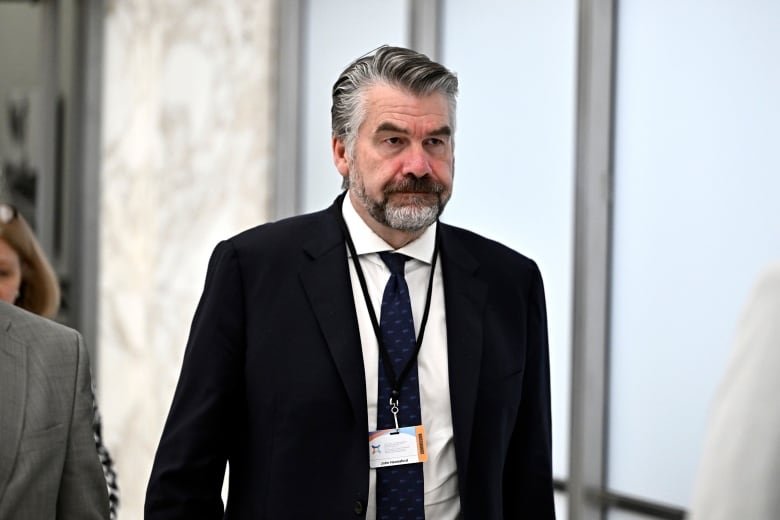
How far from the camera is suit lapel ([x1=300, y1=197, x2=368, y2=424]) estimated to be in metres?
2.96

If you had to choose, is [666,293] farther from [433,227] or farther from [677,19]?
[433,227]

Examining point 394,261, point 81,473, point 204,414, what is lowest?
point 81,473

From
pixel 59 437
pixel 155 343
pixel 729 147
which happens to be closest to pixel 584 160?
pixel 729 147

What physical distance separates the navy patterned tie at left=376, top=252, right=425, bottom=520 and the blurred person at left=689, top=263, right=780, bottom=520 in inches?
56.8

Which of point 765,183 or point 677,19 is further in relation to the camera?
point 677,19

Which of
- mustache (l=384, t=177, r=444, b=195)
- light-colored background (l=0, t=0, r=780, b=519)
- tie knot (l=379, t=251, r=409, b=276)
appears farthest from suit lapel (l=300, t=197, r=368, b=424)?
light-colored background (l=0, t=0, r=780, b=519)

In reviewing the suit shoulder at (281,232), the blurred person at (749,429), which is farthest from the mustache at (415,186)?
the blurred person at (749,429)

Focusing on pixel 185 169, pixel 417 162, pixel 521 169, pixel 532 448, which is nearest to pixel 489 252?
pixel 417 162

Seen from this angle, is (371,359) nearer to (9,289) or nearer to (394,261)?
(394,261)

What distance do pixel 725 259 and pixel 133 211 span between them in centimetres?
458

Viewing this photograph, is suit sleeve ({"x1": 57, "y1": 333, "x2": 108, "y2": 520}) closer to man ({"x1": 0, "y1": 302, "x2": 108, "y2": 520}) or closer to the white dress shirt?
man ({"x1": 0, "y1": 302, "x2": 108, "y2": 520})

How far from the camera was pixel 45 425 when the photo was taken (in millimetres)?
2711

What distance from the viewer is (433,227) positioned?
330 cm

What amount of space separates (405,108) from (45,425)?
1149 millimetres
